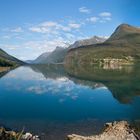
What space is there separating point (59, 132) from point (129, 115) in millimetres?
18415

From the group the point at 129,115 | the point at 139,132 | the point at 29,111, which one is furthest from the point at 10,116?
the point at 139,132

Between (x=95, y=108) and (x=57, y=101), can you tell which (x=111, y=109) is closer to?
(x=95, y=108)

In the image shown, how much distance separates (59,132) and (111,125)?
345 inches

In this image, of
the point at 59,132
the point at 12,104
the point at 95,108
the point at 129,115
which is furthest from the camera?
the point at 12,104

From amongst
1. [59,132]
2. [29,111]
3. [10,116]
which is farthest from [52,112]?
[59,132]

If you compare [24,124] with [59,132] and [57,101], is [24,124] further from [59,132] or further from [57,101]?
[57,101]

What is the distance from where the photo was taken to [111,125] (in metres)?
40.3

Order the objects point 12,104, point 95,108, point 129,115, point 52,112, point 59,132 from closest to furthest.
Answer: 1. point 59,132
2. point 129,115
3. point 52,112
4. point 95,108
5. point 12,104

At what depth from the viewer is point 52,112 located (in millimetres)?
65125

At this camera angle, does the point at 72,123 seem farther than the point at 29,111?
No

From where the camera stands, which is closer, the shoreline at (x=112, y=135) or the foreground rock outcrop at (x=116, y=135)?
the shoreline at (x=112, y=135)

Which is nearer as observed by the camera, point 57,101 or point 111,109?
point 111,109

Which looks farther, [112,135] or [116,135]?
[112,135]

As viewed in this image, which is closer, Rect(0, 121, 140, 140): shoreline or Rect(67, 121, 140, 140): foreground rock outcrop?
Rect(0, 121, 140, 140): shoreline
